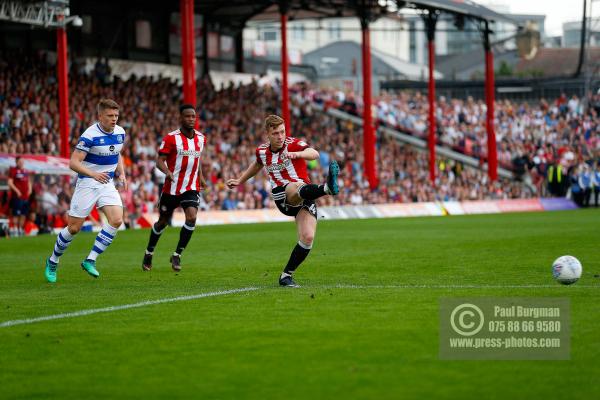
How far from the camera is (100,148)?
45.1ft

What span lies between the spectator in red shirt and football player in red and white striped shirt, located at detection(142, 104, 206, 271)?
1174cm

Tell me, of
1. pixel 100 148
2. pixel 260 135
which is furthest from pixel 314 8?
pixel 100 148

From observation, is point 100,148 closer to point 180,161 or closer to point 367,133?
point 180,161

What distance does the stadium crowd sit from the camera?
32250mm

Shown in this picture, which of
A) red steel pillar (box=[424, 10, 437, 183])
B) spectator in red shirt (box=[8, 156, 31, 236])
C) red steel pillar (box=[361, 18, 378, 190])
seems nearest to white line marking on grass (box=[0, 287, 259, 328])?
spectator in red shirt (box=[8, 156, 31, 236])

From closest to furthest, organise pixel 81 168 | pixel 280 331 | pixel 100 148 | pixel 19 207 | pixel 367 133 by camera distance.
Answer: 1. pixel 280 331
2. pixel 81 168
3. pixel 100 148
4. pixel 19 207
5. pixel 367 133

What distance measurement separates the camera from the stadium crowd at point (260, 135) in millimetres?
32250

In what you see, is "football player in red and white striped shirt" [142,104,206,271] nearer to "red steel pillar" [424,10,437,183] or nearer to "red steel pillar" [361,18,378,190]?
"red steel pillar" [361,18,378,190]

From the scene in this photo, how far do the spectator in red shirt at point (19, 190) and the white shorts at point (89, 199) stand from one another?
42.8ft

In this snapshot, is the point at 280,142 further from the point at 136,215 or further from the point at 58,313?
the point at 136,215

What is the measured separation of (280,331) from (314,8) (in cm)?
4584

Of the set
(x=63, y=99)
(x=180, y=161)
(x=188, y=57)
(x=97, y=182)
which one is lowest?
(x=97, y=182)

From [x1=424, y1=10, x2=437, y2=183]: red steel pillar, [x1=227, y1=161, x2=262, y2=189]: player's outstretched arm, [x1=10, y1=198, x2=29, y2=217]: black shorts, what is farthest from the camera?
[x1=424, y1=10, x2=437, y2=183]: red steel pillar

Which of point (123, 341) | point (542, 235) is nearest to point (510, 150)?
point (542, 235)
